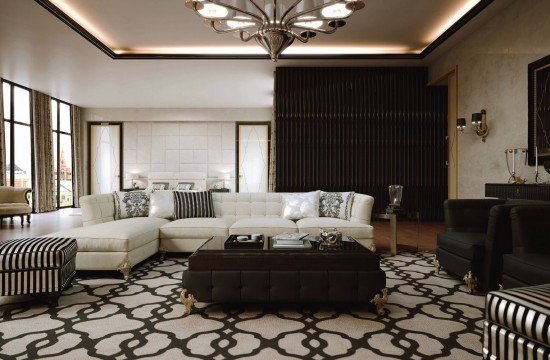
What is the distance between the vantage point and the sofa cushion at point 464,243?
2.80 metres

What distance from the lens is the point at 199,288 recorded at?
2.41m

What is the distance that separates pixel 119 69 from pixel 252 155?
16.0 ft

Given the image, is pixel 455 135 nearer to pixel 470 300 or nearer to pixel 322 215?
pixel 322 215

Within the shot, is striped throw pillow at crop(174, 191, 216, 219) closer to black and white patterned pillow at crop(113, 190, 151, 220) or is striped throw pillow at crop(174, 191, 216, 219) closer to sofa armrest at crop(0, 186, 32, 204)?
black and white patterned pillow at crop(113, 190, 151, 220)

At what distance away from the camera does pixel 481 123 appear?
499 centimetres

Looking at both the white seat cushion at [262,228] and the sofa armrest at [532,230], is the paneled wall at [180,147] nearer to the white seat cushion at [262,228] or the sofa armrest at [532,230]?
the white seat cushion at [262,228]

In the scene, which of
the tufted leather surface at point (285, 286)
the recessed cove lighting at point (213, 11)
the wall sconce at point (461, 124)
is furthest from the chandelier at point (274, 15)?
the wall sconce at point (461, 124)

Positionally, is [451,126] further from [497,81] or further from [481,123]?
[497,81]

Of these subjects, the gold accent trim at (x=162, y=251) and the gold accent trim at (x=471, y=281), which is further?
the gold accent trim at (x=162, y=251)

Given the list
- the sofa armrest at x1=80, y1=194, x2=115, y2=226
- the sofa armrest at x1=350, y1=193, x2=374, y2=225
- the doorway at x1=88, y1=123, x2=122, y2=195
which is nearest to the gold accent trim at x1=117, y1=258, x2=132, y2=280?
the sofa armrest at x1=80, y1=194, x2=115, y2=226

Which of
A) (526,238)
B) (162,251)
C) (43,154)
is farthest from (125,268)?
(43,154)

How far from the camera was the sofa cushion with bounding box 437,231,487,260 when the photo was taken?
9.18 feet

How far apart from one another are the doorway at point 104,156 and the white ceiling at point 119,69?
938 millimetres

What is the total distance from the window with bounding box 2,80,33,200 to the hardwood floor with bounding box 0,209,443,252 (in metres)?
1.60
